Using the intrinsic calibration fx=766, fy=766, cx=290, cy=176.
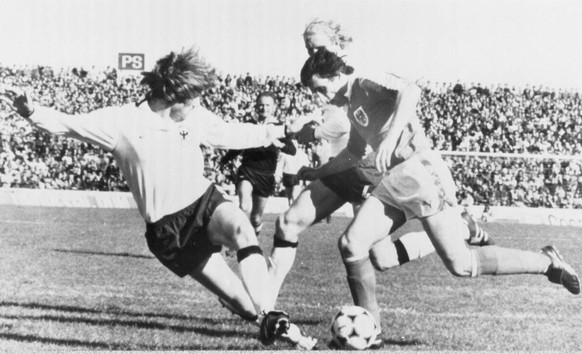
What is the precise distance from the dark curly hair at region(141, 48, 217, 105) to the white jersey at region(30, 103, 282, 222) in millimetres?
132

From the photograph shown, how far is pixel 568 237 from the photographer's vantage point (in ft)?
42.6

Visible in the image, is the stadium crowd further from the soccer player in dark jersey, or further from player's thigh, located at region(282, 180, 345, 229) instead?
player's thigh, located at region(282, 180, 345, 229)

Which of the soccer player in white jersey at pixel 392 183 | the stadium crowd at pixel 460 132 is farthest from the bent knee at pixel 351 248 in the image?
the stadium crowd at pixel 460 132

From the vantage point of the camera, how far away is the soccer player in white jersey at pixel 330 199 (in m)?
5.07

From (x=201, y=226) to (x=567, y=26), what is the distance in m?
3.06

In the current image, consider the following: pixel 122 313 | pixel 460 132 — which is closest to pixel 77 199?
pixel 460 132

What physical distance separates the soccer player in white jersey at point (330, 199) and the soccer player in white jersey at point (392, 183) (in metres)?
0.29

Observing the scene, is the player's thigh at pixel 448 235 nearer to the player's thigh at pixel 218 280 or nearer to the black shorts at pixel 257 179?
the player's thigh at pixel 218 280

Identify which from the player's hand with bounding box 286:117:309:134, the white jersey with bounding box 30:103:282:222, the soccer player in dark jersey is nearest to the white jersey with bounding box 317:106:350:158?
the player's hand with bounding box 286:117:309:134

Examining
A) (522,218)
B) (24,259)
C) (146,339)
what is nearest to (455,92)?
(522,218)

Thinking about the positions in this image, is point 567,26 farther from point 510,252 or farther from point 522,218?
point 522,218

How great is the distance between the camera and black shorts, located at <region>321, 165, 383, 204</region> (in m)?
5.14

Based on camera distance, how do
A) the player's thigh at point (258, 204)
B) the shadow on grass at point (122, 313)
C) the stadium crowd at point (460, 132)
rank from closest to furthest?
the shadow on grass at point (122, 313) → the player's thigh at point (258, 204) → the stadium crowd at point (460, 132)

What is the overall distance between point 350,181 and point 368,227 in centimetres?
66
